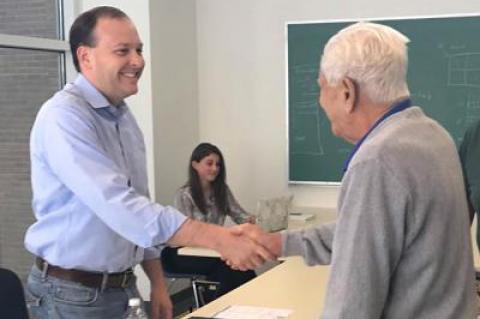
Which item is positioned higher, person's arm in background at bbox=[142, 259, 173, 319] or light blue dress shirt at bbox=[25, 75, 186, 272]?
light blue dress shirt at bbox=[25, 75, 186, 272]

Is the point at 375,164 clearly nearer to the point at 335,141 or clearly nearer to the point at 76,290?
the point at 76,290

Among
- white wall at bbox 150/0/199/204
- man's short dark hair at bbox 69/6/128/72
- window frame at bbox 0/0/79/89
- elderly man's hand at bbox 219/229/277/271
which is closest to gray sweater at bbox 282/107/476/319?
elderly man's hand at bbox 219/229/277/271

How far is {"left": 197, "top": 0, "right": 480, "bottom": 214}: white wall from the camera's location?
589cm

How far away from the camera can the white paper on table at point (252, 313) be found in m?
2.50

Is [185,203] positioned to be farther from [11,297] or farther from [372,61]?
[372,61]

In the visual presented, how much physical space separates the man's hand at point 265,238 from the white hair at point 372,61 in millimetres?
769

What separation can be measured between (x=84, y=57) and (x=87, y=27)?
4.1 inches

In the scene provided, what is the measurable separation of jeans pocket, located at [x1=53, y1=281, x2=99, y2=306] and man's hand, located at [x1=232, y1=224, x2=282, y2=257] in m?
0.53

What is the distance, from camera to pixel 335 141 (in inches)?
224

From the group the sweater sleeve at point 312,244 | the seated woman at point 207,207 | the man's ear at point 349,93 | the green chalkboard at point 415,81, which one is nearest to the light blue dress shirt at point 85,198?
the sweater sleeve at point 312,244

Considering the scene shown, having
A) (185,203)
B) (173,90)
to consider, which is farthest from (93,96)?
(173,90)

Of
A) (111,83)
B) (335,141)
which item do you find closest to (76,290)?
(111,83)

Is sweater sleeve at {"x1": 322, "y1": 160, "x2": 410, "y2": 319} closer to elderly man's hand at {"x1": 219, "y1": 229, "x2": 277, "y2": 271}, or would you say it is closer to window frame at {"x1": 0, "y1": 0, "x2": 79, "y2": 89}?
elderly man's hand at {"x1": 219, "y1": 229, "x2": 277, "y2": 271}

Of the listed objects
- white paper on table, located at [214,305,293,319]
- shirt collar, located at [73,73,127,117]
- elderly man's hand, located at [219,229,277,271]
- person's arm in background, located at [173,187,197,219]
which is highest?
shirt collar, located at [73,73,127,117]
